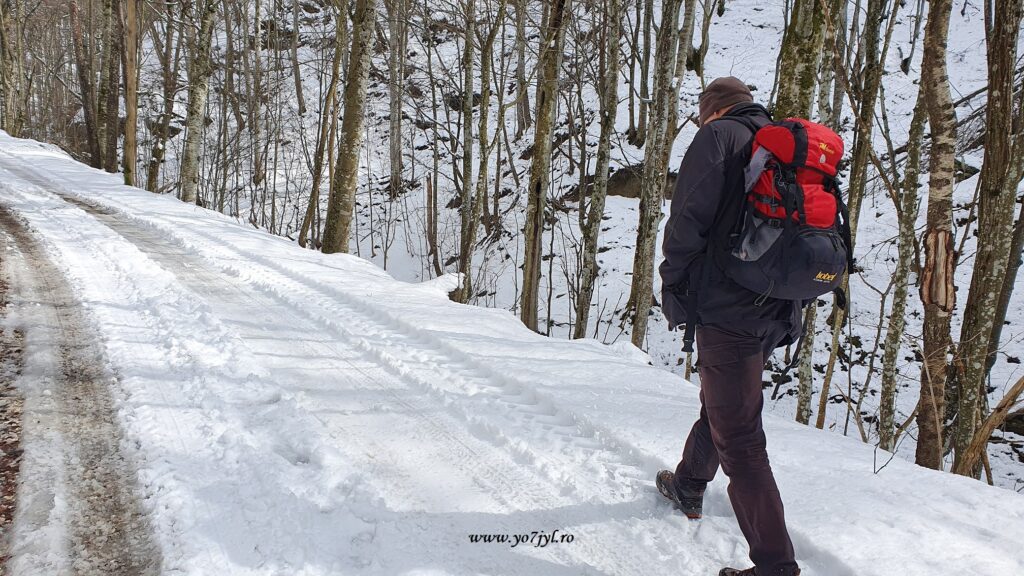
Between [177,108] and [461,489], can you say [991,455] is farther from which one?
[177,108]

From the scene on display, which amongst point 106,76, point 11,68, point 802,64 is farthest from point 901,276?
point 11,68

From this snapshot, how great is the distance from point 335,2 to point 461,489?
11519mm

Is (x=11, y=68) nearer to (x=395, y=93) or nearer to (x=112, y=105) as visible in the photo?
(x=112, y=105)

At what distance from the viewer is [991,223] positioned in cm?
477

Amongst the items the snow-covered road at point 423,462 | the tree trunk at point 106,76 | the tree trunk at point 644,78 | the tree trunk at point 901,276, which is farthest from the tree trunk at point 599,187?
the tree trunk at point 106,76

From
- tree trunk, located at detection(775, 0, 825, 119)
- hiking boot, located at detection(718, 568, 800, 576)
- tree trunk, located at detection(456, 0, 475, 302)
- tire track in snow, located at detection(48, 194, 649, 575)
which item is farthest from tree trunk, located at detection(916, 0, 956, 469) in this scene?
tree trunk, located at detection(456, 0, 475, 302)

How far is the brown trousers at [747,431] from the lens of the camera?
229 cm

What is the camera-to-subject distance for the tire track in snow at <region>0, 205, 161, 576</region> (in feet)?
7.59

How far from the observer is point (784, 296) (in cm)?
227

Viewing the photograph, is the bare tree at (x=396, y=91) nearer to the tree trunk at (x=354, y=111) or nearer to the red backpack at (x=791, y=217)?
A: the tree trunk at (x=354, y=111)

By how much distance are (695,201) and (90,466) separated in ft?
10.2

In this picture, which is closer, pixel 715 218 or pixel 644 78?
pixel 715 218

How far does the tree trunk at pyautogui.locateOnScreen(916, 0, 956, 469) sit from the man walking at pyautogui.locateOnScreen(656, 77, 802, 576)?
8.37 ft

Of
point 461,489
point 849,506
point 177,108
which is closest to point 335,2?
point 461,489
